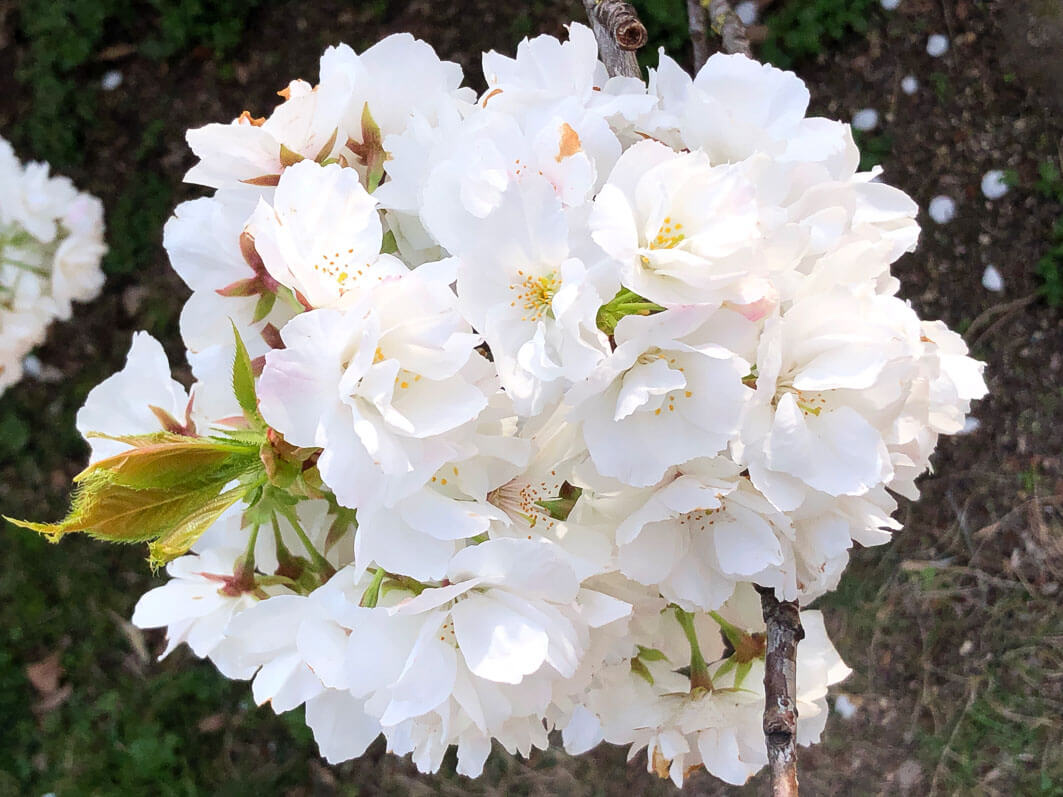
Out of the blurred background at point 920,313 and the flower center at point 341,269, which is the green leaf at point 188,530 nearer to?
the flower center at point 341,269

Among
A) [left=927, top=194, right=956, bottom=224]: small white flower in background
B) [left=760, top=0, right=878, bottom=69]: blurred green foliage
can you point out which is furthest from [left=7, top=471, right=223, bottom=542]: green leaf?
[left=927, top=194, right=956, bottom=224]: small white flower in background

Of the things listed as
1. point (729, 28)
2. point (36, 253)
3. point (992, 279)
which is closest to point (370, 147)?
point (729, 28)

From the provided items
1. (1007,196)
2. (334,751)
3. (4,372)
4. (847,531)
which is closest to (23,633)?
(4,372)

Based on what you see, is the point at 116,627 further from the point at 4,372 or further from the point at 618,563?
the point at 618,563

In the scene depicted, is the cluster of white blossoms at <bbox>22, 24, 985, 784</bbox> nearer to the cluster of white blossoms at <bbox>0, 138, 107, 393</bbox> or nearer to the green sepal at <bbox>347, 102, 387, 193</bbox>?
the green sepal at <bbox>347, 102, 387, 193</bbox>

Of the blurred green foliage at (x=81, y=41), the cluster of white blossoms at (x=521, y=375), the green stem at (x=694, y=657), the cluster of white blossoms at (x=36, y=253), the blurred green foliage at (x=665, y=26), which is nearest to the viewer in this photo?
the cluster of white blossoms at (x=521, y=375)

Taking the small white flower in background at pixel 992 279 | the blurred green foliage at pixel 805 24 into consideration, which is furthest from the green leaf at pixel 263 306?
the small white flower in background at pixel 992 279
